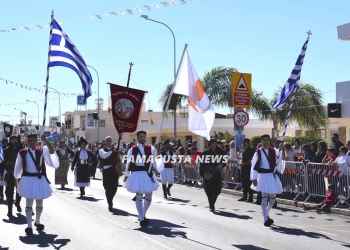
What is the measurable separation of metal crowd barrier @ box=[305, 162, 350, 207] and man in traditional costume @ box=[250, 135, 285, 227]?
3037 millimetres

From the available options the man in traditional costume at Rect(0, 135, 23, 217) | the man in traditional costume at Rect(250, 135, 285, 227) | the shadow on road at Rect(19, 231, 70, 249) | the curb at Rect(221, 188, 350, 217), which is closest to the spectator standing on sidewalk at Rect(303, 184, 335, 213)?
the curb at Rect(221, 188, 350, 217)

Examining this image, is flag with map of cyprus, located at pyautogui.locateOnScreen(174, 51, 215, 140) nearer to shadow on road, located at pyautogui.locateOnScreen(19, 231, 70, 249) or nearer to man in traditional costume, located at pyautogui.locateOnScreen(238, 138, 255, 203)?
shadow on road, located at pyautogui.locateOnScreen(19, 231, 70, 249)

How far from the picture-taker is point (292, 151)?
62.4 ft

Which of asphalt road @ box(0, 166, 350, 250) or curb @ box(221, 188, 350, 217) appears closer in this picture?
asphalt road @ box(0, 166, 350, 250)

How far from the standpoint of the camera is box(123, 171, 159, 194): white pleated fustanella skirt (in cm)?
1130

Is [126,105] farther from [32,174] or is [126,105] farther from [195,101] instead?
[32,174]

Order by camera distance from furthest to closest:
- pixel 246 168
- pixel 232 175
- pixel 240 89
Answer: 1. pixel 232 175
2. pixel 240 89
3. pixel 246 168

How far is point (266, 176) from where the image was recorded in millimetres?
11727

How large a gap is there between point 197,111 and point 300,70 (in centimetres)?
454

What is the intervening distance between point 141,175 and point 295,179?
650cm

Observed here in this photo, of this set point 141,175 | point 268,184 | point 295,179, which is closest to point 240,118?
point 295,179

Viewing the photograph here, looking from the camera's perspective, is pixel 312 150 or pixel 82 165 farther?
pixel 82 165

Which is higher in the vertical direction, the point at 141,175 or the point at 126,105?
→ the point at 126,105

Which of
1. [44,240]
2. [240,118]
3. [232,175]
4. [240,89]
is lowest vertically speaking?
[44,240]
